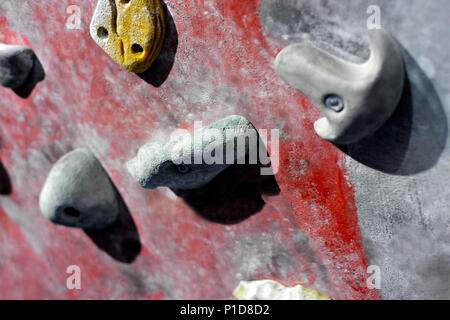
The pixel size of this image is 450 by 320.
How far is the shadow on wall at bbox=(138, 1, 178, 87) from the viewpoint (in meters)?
0.93

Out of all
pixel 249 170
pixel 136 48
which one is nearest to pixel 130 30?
pixel 136 48

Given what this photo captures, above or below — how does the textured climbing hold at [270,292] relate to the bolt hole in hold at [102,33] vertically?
below

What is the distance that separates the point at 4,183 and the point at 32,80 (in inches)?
13.5

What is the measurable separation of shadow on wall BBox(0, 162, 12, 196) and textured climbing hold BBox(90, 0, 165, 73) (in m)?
0.55

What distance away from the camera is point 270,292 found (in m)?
1.00

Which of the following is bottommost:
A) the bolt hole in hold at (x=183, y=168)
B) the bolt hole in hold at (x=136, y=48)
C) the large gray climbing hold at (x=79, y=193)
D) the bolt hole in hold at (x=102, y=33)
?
the large gray climbing hold at (x=79, y=193)

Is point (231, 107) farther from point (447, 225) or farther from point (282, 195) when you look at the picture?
point (447, 225)

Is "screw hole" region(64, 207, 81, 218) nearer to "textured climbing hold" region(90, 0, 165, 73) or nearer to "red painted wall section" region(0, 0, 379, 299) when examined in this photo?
"red painted wall section" region(0, 0, 379, 299)

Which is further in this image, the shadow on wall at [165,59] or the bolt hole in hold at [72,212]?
the bolt hole in hold at [72,212]

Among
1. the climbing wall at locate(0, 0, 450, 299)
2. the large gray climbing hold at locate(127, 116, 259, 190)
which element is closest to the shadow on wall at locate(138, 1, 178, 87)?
the climbing wall at locate(0, 0, 450, 299)

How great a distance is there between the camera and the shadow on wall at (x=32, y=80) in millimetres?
1131

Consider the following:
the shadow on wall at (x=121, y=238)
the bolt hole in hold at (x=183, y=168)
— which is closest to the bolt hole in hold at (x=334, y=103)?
the bolt hole in hold at (x=183, y=168)

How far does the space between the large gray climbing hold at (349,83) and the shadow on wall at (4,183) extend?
0.85m

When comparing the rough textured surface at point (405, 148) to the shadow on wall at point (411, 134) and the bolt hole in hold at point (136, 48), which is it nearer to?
the shadow on wall at point (411, 134)
